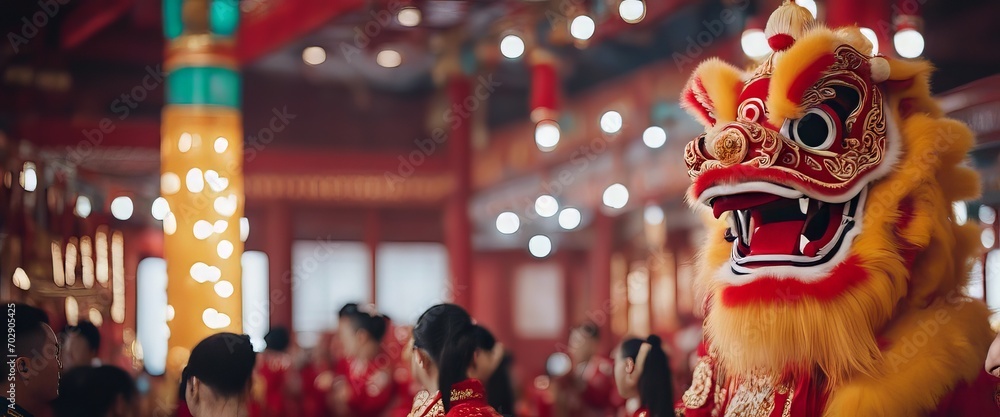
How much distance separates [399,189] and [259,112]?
63.0 inches

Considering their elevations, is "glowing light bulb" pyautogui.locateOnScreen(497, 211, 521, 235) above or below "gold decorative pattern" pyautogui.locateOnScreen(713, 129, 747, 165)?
above

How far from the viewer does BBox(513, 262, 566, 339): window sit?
1289 cm

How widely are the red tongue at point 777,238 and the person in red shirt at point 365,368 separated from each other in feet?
10.1

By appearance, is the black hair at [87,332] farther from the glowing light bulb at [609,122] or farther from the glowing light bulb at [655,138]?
the glowing light bulb at [655,138]

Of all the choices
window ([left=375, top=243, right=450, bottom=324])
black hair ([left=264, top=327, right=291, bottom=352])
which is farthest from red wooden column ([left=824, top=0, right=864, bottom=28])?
window ([left=375, top=243, right=450, bottom=324])

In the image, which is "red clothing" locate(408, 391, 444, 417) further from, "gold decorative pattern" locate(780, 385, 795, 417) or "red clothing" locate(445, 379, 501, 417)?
"gold decorative pattern" locate(780, 385, 795, 417)

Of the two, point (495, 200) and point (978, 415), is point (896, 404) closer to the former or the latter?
point (978, 415)

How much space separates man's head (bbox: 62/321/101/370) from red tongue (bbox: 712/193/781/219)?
234 cm

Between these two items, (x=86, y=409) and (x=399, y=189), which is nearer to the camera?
(x=86, y=409)

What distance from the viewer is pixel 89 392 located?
2531 mm

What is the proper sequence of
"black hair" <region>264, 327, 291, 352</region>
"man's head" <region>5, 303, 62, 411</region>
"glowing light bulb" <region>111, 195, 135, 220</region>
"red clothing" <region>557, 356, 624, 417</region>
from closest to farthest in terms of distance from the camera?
"man's head" <region>5, 303, 62, 411</region> → "red clothing" <region>557, 356, 624, 417</region> → "black hair" <region>264, 327, 291, 352</region> → "glowing light bulb" <region>111, 195, 135, 220</region>

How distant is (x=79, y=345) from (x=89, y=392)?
969mm

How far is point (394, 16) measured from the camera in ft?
24.3

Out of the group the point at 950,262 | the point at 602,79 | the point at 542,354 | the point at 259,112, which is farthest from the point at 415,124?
the point at 950,262
